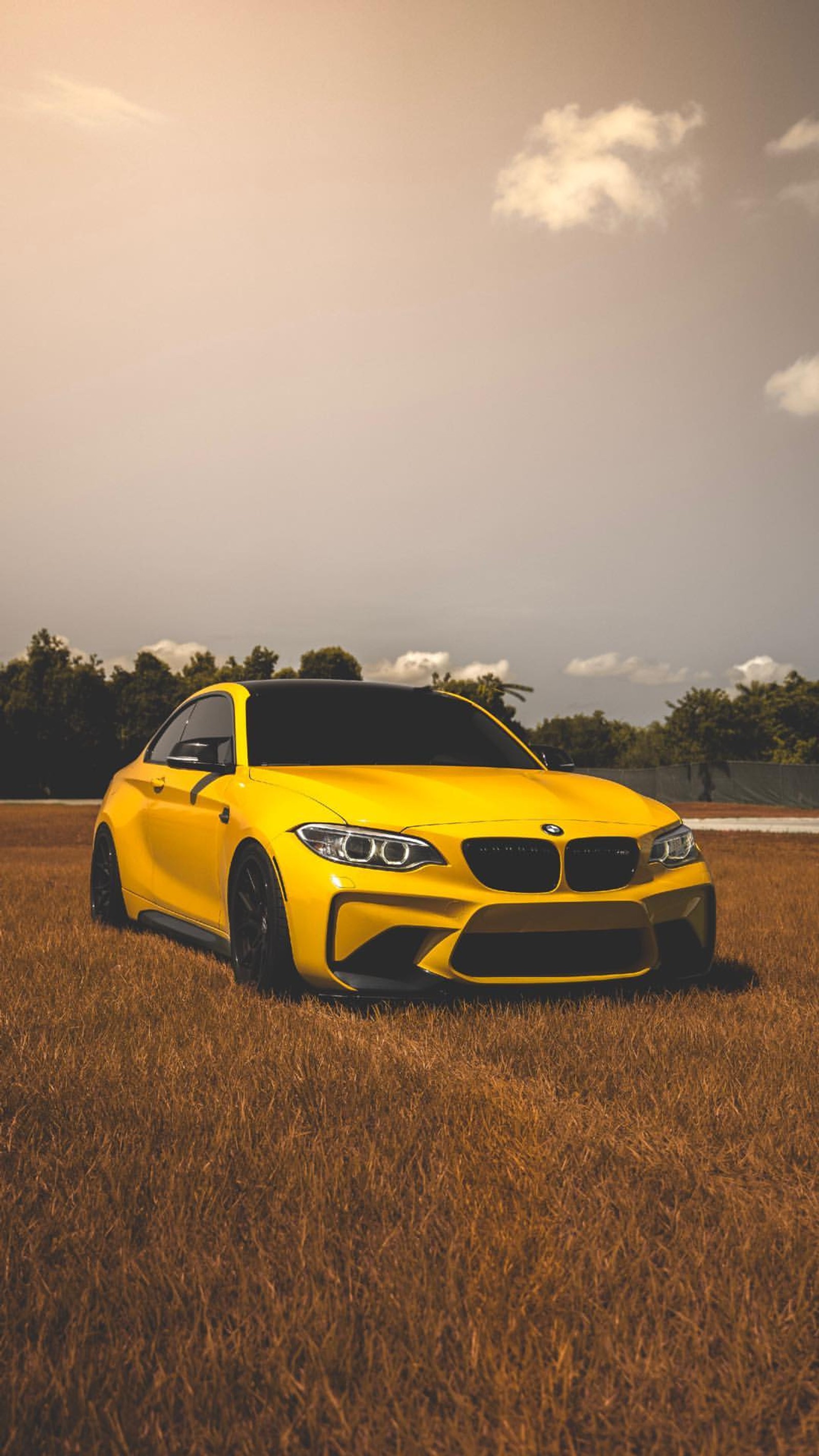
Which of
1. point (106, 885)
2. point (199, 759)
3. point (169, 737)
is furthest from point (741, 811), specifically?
point (199, 759)

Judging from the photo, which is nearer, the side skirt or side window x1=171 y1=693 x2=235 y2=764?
the side skirt

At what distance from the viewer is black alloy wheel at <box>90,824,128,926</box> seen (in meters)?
8.16

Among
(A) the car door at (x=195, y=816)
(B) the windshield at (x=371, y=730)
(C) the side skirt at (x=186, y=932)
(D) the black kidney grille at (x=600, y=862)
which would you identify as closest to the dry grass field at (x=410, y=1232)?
(D) the black kidney grille at (x=600, y=862)

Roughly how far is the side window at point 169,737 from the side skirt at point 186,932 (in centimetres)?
102

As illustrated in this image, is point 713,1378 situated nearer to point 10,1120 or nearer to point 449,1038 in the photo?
point 10,1120

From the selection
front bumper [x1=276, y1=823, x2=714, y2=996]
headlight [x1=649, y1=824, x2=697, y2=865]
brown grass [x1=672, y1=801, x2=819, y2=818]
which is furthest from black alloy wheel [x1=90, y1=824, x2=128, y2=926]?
brown grass [x1=672, y1=801, x2=819, y2=818]

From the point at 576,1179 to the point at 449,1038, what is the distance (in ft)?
5.51

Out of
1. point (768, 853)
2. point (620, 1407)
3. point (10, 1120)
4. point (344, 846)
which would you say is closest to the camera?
point (620, 1407)

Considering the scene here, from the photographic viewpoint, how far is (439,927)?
5.14 meters

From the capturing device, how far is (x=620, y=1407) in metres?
2.11

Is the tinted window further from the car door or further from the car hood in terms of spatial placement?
A: the car hood

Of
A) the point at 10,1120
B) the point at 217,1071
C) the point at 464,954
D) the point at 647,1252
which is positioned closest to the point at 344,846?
the point at 464,954

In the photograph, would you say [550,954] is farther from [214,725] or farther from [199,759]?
[214,725]

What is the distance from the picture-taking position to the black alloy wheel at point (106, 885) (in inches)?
321
